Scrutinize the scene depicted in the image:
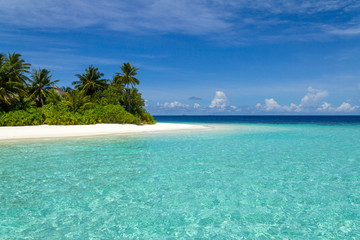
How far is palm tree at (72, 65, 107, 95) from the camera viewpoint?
43.2 meters

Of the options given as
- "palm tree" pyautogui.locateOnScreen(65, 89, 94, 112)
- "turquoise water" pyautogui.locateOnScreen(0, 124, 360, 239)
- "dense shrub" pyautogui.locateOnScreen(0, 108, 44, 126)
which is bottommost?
"turquoise water" pyautogui.locateOnScreen(0, 124, 360, 239)

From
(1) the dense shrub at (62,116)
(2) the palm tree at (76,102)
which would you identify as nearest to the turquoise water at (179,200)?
(1) the dense shrub at (62,116)

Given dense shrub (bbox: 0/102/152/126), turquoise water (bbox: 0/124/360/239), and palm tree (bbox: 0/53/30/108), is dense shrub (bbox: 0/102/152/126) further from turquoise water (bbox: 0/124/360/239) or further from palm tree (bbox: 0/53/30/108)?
turquoise water (bbox: 0/124/360/239)

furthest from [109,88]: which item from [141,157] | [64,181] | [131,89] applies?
[64,181]

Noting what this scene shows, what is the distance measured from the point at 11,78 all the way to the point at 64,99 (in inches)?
270

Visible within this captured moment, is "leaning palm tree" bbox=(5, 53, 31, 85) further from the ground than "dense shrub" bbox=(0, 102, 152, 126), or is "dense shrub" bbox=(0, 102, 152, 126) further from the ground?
"leaning palm tree" bbox=(5, 53, 31, 85)

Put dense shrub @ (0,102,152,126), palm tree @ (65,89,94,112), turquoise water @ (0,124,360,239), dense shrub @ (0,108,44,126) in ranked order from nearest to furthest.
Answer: turquoise water @ (0,124,360,239) < dense shrub @ (0,108,44,126) < dense shrub @ (0,102,152,126) < palm tree @ (65,89,94,112)

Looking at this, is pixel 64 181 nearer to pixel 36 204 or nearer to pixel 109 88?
pixel 36 204

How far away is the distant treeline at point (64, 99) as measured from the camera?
3136 centimetres

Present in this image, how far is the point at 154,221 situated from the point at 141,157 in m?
7.62

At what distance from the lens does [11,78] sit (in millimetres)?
32156

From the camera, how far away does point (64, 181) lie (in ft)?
27.1

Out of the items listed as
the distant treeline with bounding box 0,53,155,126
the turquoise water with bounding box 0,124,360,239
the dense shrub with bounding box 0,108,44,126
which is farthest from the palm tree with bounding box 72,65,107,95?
the turquoise water with bounding box 0,124,360,239

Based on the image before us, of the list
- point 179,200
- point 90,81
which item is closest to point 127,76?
point 90,81
